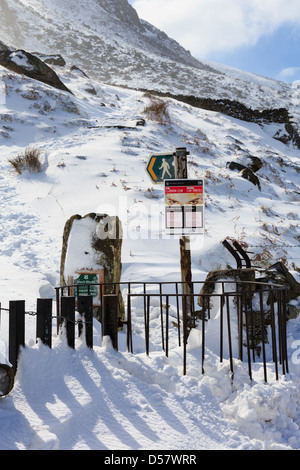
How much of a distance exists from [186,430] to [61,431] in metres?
0.96

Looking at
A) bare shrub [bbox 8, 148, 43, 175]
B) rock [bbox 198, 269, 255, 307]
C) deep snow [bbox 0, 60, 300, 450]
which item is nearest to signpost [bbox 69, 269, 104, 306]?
deep snow [bbox 0, 60, 300, 450]

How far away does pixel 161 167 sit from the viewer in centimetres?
535

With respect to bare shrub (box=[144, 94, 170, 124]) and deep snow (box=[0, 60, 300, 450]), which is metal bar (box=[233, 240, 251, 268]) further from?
bare shrub (box=[144, 94, 170, 124])

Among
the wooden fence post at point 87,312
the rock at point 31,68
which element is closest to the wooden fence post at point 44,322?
the wooden fence post at point 87,312

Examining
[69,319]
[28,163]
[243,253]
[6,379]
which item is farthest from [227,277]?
[28,163]

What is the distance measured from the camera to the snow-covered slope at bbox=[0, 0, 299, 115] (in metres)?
43.7

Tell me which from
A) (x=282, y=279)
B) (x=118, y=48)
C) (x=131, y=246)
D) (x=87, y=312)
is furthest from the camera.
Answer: (x=118, y=48)

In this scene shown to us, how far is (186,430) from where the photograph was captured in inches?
120

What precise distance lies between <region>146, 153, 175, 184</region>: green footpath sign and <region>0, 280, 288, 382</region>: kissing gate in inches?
58.0

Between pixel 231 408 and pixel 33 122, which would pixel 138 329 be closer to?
pixel 231 408

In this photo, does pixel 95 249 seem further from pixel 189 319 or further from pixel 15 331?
pixel 15 331

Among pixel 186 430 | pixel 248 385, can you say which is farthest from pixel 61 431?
pixel 248 385

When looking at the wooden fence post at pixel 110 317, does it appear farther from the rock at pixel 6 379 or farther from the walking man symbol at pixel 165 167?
the walking man symbol at pixel 165 167

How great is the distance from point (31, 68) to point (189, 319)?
66.0 feet
